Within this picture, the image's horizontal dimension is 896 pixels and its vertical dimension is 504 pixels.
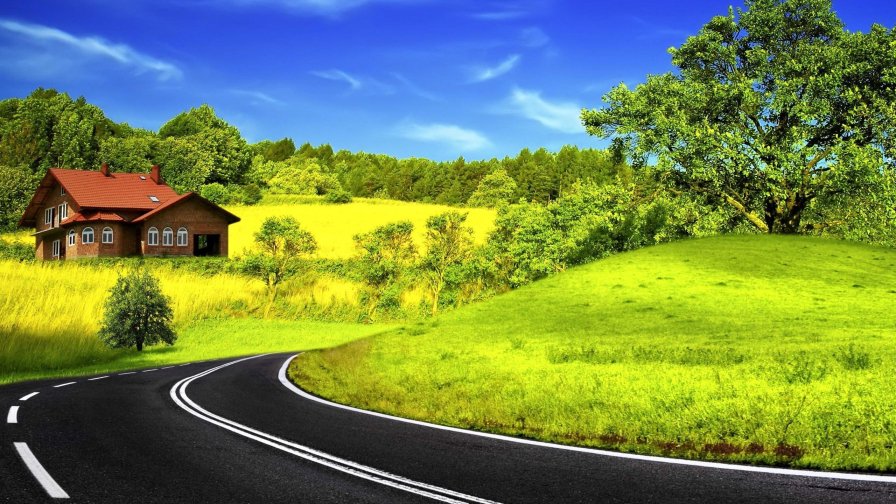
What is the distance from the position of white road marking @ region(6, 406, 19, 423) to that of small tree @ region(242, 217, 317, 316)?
116 ft

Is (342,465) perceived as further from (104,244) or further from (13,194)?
(13,194)

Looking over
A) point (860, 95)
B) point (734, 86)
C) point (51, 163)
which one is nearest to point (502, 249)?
point (734, 86)

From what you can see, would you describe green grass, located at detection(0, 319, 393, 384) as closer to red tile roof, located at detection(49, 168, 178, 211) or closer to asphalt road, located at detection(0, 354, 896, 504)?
asphalt road, located at detection(0, 354, 896, 504)

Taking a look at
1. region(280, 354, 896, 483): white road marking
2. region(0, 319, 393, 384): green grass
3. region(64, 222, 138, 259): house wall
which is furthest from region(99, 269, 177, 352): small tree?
region(64, 222, 138, 259): house wall

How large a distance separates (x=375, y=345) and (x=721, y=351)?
11921 millimetres

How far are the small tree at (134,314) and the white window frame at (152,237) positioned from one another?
39.0m

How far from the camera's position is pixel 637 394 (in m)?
13.0

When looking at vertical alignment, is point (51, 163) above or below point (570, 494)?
above

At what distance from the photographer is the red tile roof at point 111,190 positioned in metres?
69.5

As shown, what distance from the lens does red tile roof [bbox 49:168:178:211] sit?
228 feet

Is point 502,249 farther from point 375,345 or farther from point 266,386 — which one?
point 266,386

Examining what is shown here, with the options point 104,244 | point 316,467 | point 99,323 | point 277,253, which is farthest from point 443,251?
point 104,244

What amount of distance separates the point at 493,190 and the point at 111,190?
85578 mm

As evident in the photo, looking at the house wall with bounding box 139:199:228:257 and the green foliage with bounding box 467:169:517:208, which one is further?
the green foliage with bounding box 467:169:517:208
